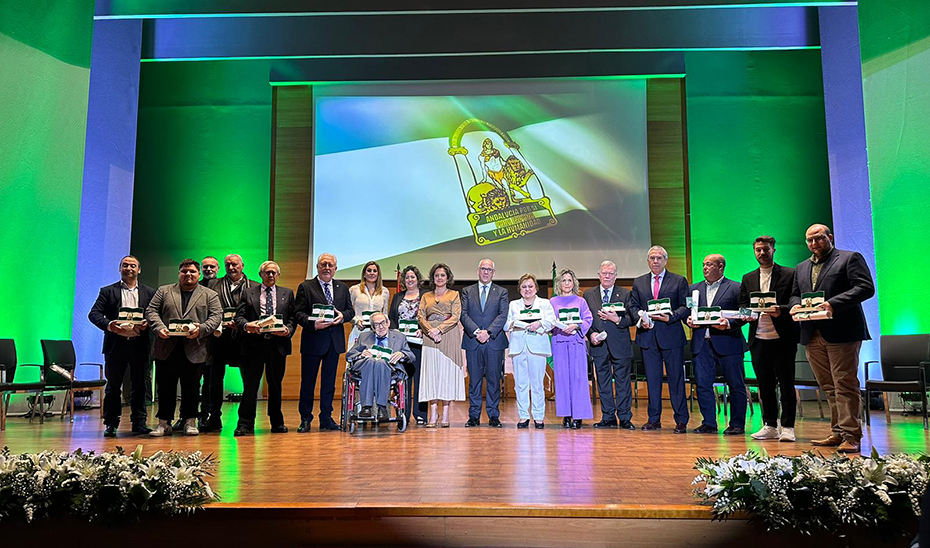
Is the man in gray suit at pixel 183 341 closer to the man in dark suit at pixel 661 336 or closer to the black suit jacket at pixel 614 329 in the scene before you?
the black suit jacket at pixel 614 329

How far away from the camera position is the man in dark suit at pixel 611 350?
6.22 metres

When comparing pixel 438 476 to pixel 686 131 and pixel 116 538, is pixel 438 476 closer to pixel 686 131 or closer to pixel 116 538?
pixel 116 538

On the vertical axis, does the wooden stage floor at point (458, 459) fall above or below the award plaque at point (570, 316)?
below

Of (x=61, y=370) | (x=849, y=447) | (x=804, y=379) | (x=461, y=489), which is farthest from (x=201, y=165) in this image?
(x=849, y=447)

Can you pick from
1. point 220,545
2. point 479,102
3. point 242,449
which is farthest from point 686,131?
point 220,545

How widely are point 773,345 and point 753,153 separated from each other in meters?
6.58

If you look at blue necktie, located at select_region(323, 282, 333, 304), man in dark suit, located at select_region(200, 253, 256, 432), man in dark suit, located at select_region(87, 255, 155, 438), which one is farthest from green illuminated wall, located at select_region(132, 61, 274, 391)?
man in dark suit, located at select_region(87, 255, 155, 438)

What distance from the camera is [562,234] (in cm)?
1049

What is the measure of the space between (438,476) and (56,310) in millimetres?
6014

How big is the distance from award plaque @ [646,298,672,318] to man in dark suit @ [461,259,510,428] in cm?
122

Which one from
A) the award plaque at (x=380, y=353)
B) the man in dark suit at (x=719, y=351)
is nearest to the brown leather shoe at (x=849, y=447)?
the man in dark suit at (x=719, y=351)

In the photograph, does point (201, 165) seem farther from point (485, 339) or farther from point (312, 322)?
point (485, 339)

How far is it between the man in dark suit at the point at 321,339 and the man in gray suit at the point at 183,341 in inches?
28.3

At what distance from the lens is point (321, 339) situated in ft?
19.8
